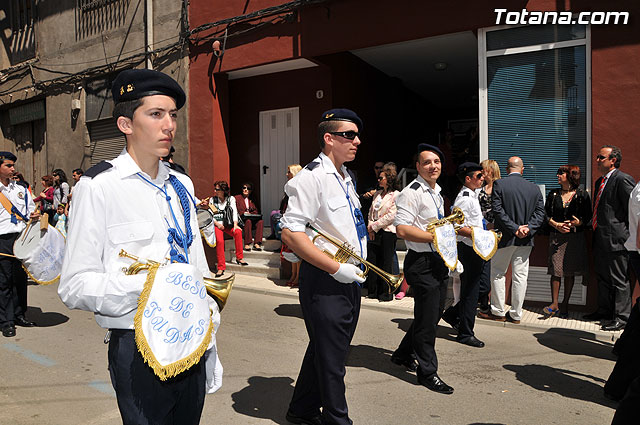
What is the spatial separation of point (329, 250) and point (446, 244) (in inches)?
59.4

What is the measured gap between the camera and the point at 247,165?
12.5 meters

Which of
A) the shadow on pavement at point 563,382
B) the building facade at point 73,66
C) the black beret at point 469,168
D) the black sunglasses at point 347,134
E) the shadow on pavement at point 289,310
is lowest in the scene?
the shadow on pavement at point 563,382

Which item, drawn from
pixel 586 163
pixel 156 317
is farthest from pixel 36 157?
pixel 156 317

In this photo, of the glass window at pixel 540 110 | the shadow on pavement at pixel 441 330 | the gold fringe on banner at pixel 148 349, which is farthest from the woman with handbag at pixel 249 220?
the gold fringe on banner at pixel 148 349

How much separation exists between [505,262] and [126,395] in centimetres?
578

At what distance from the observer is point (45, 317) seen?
6.90 meters

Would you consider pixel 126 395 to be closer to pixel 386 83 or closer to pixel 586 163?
pixel 586 163

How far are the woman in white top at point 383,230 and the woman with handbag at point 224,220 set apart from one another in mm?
3290

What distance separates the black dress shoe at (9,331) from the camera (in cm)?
602

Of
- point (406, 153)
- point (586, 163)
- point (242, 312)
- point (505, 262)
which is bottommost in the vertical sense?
point (242, 312)

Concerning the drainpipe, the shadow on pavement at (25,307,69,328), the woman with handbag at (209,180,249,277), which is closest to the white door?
the woman with handbag at (209,180,249,277)

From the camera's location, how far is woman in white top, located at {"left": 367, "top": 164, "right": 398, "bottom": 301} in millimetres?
7984

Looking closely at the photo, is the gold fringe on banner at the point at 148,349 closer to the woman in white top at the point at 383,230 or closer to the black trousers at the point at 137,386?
the black trousers at the point at 137,386

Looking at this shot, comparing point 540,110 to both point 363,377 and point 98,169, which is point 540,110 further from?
point 98,169
